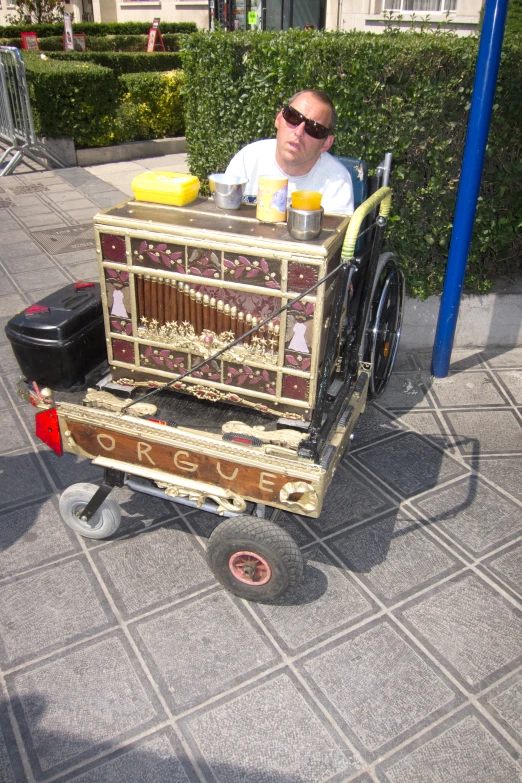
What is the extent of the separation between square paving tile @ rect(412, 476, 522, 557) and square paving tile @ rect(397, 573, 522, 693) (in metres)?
0.32

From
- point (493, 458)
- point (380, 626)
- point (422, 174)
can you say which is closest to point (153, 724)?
point (380, 626)

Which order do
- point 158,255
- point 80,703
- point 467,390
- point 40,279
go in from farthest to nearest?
1. point 40,279
2. point 467,390
3. point 158,255
4. point 80,703

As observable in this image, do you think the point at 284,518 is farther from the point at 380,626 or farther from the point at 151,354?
the point at 151,354

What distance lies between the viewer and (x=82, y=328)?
11.5 ft

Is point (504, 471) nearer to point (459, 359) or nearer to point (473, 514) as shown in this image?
point (473, 514)

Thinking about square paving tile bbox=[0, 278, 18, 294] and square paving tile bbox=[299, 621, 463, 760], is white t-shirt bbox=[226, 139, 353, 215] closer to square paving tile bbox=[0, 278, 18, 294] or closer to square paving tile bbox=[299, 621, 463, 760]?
square paving tile bbox=[299, 621, 463, 760]

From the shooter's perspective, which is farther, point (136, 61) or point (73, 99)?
point (136, 61)

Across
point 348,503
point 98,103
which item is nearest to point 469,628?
point 348,503

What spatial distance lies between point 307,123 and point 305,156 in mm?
Result: 299

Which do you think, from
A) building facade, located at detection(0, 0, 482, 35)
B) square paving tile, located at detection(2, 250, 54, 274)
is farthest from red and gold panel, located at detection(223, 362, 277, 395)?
building facade, located at detection(0, 0, 482, 35)

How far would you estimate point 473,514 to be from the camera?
3945 millimetres

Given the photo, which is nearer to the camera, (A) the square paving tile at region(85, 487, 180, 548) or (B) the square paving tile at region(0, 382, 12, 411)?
(A) the square paving tile at region(85, 487, 180, 548)

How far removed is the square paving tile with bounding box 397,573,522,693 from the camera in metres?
3.01

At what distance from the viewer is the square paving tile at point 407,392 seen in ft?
16.6
